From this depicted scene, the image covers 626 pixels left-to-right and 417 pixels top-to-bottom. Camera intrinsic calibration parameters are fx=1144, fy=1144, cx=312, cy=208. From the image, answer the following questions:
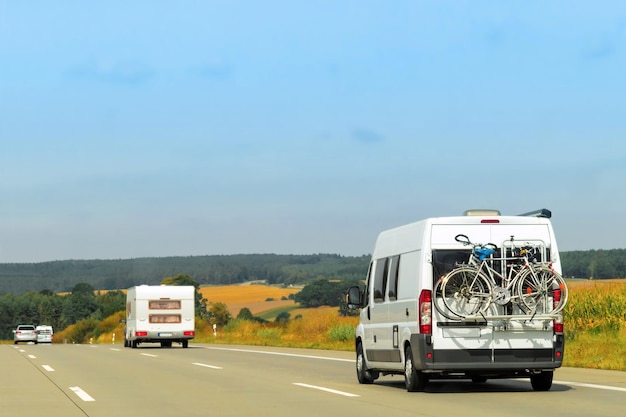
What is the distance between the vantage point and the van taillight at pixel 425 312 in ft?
52.3

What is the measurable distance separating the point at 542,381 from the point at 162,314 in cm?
3228

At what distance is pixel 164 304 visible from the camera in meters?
47.9

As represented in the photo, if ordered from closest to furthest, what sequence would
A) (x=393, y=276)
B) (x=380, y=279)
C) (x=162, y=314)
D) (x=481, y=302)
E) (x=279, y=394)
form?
(x=481, y=302) < (x=279, y=394) < (x=393, y=276) < (x=380, y=279) < (x=162, y=314)

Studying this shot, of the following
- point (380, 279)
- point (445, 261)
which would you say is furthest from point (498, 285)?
point (380, 279)

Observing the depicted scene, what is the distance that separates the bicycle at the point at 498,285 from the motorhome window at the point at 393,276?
1469 mm

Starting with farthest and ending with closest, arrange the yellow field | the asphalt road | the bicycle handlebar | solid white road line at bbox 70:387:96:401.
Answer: the yellow field, solid white road line at bbox 70:387:96:401, the bicycle handlebar, the asphalt road

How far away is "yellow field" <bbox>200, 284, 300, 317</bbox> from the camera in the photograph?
11688 cm

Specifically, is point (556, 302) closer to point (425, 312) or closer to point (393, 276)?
point (425, 312)

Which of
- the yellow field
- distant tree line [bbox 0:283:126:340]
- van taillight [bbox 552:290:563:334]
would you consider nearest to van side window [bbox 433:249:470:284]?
van taillight [bbox 552:290:563:334]

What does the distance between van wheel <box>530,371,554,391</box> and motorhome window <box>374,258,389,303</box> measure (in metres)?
2.71

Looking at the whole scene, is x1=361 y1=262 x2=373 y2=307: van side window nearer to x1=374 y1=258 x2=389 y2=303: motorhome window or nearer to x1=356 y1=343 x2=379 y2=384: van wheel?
x1=374 y1=258 x2=389 y2=303: motorhome window

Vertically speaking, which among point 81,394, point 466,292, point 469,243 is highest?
point 469,243

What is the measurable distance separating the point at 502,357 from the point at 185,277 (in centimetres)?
12582

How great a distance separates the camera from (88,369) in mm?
25594
